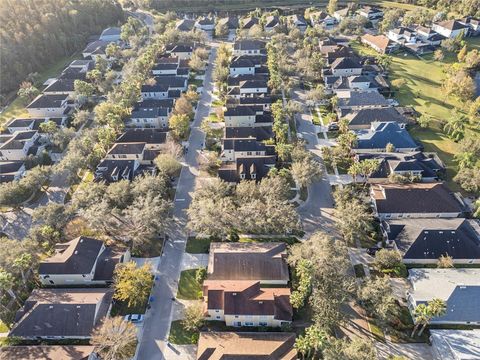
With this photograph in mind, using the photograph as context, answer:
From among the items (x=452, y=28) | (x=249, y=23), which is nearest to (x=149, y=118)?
(x=249, y=23)

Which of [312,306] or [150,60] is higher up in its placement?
[150,60]

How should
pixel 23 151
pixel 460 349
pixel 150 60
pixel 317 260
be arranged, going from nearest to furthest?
pixel 460 349, pixel 317 260, pixel 23 151, pixel 150 60

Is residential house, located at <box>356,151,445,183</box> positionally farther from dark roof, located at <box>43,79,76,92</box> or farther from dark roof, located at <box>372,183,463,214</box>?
dark roof, located at <box>43,79,76,92</box>

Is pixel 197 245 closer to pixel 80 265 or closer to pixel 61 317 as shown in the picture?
pixel 80 265

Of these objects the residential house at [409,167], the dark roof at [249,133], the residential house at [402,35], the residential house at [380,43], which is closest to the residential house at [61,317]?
the dark roof at [249,133]

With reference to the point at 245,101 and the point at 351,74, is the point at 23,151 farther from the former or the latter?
the point at 351,74

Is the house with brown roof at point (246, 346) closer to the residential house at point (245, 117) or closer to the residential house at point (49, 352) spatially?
the residential house at point (49, 352)

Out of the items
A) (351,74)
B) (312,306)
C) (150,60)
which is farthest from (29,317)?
(351,74)
